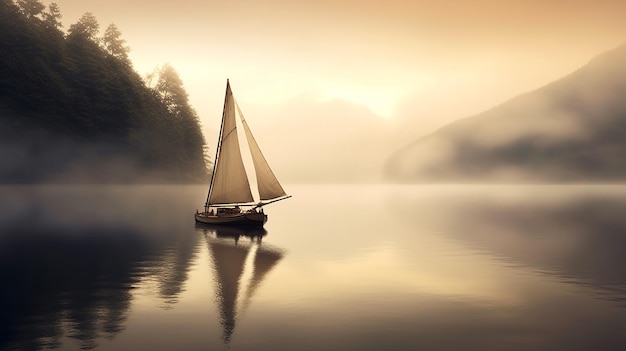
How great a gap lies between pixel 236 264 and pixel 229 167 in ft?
80.7

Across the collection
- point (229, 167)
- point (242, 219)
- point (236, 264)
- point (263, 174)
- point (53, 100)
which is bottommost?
point (236, 264)

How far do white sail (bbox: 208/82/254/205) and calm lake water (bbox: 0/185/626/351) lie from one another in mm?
5165

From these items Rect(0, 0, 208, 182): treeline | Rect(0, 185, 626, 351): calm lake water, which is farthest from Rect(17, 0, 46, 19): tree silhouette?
Rect(0, 185, 626, 351): calm lake water

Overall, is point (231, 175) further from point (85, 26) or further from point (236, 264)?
point (85, 26)

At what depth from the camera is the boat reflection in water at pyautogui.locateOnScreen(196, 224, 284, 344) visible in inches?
1110

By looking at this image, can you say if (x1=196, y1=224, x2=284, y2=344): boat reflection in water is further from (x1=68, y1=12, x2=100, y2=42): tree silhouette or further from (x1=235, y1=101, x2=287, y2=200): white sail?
(x1=68, y1=12, x2=100, y2=42): tree silhouette

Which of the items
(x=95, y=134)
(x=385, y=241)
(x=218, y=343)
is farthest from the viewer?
(x=95, y=134)

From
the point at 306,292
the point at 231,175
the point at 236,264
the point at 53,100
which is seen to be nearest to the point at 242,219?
the point at 231,175

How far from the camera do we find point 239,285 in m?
34.4

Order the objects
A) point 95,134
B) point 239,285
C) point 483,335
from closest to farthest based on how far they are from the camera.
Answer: point 483,335
point 239,285
point 95,134

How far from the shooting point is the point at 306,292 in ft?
107

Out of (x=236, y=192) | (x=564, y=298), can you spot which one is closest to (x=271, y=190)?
(x=236, y=192)

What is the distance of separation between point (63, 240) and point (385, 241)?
3523 cm

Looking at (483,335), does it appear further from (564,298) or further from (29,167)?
(29,167)
